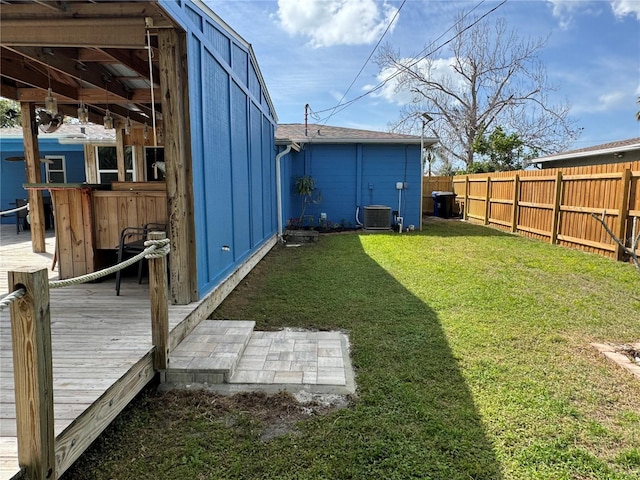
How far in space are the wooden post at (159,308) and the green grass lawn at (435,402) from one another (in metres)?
0.23

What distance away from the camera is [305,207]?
1148cm

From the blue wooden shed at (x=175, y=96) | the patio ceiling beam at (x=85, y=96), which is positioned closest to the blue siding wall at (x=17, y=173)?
the blue wooden shed at (x=175, y=96)

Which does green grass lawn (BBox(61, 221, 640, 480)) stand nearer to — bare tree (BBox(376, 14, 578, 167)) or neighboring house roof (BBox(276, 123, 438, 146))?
neighboring house roof (BBox(276, 123, 438, 146))

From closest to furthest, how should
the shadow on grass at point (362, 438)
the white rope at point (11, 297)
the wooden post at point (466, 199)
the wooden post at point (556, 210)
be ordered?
the white rope at point (11, 297), the shadow on grass at point (362, 438), the wooden post at point (556, 210), the wooden post at point (466, 199)

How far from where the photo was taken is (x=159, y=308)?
238 cm

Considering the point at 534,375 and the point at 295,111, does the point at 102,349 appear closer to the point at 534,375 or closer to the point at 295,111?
the point at 534,375

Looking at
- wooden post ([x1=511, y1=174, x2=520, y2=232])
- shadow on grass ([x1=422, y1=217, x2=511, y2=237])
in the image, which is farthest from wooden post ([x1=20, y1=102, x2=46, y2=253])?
wooden post ([x1=511, y1=174, x2=520, y2=232])

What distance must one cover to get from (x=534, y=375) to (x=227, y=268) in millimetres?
3123

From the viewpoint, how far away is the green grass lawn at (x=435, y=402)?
5.92 feet

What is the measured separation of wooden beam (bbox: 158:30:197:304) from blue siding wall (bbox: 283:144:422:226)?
786 centimetres

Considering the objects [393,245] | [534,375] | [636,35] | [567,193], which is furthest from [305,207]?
[636,35]

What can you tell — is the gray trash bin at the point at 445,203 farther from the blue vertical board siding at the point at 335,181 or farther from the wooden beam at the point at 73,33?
the wooden beam at the point at 73,33

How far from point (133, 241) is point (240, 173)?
155cm

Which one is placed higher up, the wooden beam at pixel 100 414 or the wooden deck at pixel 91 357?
the wooden deck at pixel 91 357
